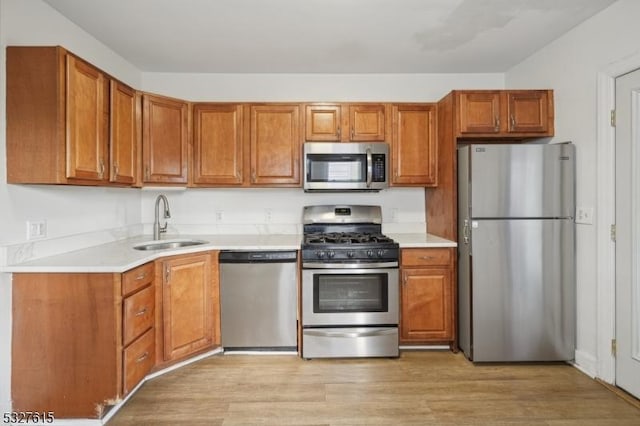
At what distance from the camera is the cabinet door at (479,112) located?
3025 millimetres

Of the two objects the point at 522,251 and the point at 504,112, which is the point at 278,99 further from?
the point at 522,251

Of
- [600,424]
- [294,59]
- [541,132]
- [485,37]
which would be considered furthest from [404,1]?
[600,424]

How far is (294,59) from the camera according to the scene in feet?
10.8

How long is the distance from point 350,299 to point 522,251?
142cm

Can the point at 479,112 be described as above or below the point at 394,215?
above

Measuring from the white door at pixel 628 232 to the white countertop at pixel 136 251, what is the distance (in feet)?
3.69

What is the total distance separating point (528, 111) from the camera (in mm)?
3016

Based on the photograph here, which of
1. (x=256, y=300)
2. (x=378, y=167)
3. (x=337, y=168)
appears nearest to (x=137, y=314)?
(x=256, y=300)

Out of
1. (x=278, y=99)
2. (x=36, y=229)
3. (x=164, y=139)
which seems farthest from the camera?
(x=278, y=99)

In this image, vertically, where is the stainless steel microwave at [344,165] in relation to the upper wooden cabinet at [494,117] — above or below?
below

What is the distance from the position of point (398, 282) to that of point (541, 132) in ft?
5.83

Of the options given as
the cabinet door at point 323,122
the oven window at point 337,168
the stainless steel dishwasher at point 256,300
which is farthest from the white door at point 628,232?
the stainless steel dishwasher at point 256,300

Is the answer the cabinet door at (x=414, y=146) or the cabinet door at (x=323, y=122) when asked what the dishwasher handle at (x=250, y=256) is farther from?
the cabinet door at (x=414, y=146)

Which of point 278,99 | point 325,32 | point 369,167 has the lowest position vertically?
point 369,167
